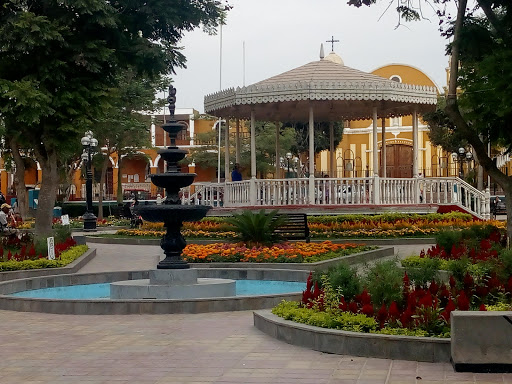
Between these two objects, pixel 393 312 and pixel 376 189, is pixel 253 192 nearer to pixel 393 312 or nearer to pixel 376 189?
pixel 376 189

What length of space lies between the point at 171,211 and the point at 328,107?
17.8 m

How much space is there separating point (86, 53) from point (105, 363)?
15.7 meters

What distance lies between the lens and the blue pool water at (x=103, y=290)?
15031 mm

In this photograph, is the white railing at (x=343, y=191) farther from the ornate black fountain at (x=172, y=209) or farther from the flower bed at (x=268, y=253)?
the ornate black fountain at (x=172, y=209)

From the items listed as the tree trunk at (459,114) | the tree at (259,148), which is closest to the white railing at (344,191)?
the tree trunk at (459,114)

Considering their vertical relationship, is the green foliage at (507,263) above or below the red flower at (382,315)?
above

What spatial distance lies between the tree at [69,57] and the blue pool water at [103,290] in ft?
24.3

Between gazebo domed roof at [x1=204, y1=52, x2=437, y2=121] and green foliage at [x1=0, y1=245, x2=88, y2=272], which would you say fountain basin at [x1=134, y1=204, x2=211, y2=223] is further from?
gazebo domed roof at [x1=204, y1=52, x2=437, y2=121]

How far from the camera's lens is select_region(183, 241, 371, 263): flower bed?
1814 centimetres

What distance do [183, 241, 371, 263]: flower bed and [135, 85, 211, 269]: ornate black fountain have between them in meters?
4.28

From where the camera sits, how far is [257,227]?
782 inches

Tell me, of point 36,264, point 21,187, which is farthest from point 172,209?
point 21,187

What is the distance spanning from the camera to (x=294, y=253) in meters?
18.6

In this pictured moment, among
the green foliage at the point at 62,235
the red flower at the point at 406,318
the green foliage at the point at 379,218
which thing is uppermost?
the green foliage at the point at 379,218
